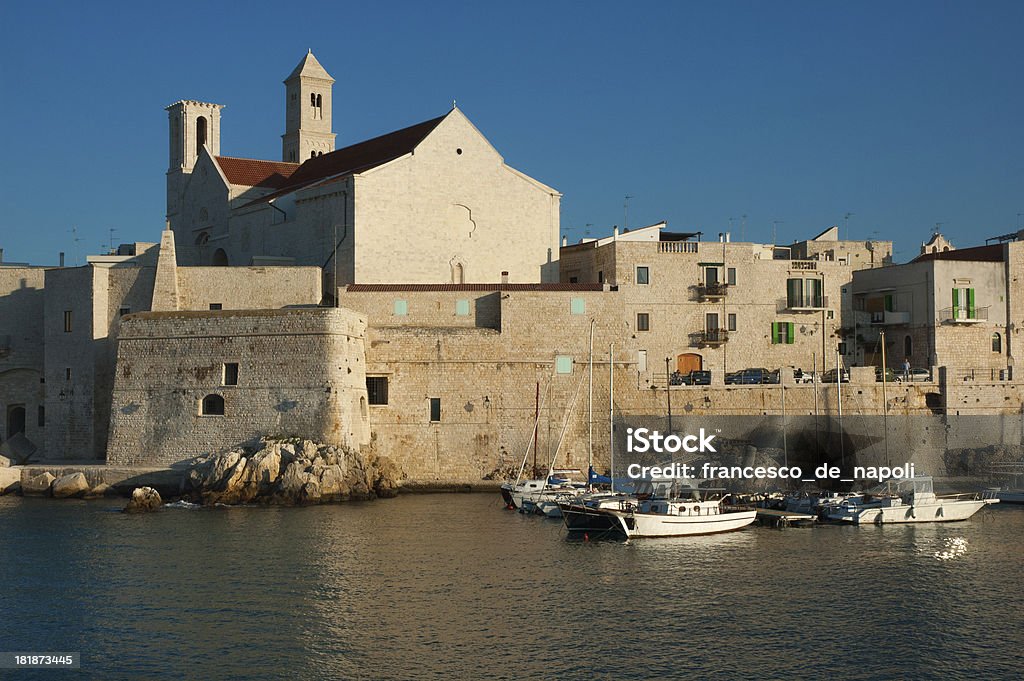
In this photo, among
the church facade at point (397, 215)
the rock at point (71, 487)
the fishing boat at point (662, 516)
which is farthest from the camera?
the church facade at point (397, 215)

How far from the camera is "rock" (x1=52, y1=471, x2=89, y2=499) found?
4331cm

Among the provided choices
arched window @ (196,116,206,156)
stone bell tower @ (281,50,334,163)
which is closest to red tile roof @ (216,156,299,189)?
arched window @ (196,116,206,156)

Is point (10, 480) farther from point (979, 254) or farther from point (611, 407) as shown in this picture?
point (979, 254)

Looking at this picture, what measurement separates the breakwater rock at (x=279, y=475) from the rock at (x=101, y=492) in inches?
114

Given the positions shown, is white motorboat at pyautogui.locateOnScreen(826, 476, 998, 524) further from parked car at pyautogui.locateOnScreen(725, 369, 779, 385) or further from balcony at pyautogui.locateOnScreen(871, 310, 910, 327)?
balcony at pyautogui.locateOnScreen(871, 310, 910, 327)

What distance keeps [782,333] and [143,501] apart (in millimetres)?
28520

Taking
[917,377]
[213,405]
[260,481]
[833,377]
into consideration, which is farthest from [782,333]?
[213,405]

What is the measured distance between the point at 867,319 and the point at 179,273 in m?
30.6

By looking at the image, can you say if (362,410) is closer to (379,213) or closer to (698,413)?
(379,213)

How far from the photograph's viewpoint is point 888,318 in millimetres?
54312

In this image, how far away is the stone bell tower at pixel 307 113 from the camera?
6788 centimetres

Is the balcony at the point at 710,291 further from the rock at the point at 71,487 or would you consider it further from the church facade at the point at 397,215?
the rock at the point at 71,487

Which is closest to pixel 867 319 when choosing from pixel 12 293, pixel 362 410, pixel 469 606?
pixel 362 410

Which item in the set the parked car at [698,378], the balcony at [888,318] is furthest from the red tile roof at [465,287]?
the balcony at [888,318]
